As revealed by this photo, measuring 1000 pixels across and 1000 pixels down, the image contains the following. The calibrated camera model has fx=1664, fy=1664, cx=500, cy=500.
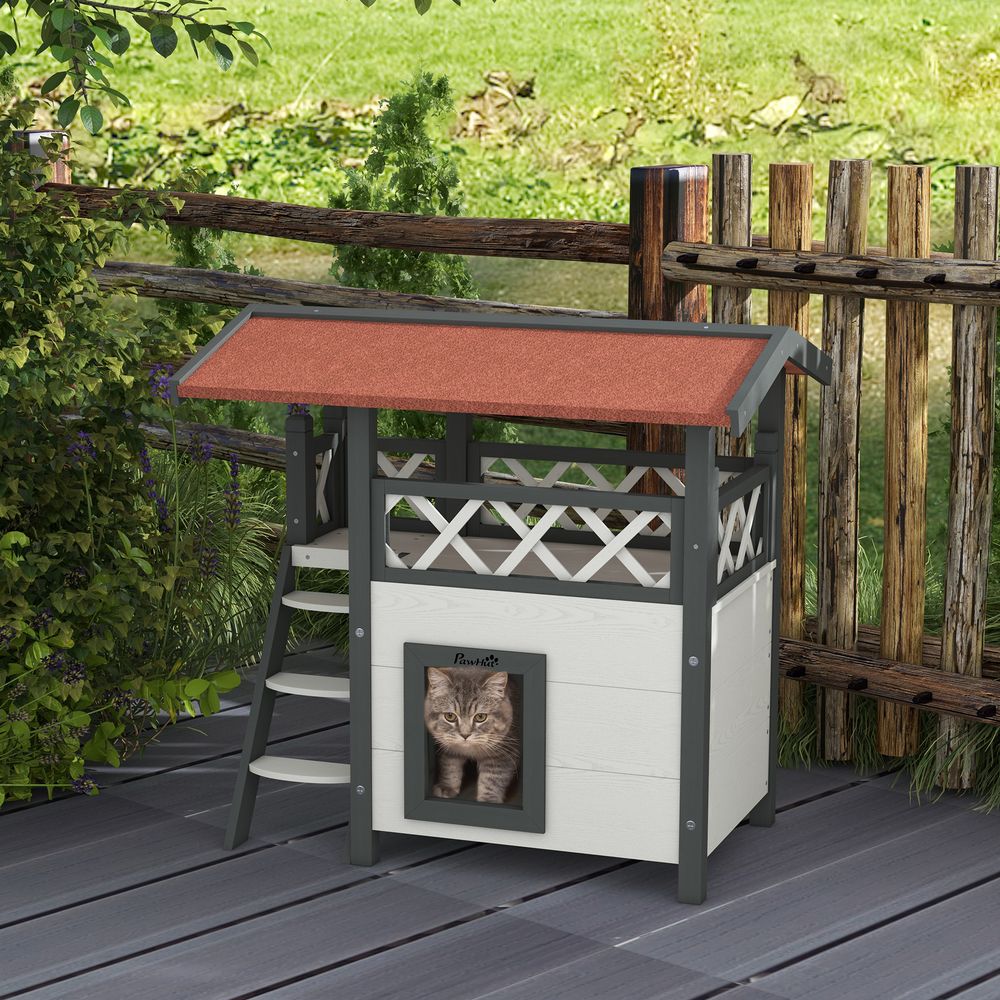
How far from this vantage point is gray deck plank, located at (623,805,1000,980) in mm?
3227

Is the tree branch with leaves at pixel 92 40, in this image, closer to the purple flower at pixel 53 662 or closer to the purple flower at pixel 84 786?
the purple flower at pixel 53 662

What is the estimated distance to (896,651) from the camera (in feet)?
13.8

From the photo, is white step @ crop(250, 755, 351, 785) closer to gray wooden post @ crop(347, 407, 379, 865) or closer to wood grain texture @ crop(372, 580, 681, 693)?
gray wooden post @ crop(347, 407, 379, 865)

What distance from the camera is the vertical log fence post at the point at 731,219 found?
4242 mm

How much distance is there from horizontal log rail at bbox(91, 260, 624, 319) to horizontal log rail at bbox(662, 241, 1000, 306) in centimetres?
31

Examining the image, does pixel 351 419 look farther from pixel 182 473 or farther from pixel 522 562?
pixel 182 473

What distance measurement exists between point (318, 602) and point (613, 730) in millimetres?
711

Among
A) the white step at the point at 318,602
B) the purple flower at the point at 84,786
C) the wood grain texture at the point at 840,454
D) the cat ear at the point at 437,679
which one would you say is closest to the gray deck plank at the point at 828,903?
the wood grain texture at the point at 840,454

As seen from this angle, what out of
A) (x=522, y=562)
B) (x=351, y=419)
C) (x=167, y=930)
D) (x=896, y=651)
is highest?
(x=351, y=419)

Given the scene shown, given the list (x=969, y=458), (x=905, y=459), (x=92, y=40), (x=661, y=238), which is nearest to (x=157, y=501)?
(x=92, y=40)

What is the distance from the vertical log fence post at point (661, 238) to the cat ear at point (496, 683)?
1.07 m

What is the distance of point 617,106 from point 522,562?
11.4 meters

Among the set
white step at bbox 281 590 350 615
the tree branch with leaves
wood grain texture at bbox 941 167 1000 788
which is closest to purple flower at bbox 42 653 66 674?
white step at bbox 281 590 350 615

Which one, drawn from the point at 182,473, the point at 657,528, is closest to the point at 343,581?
the point at 182,473
